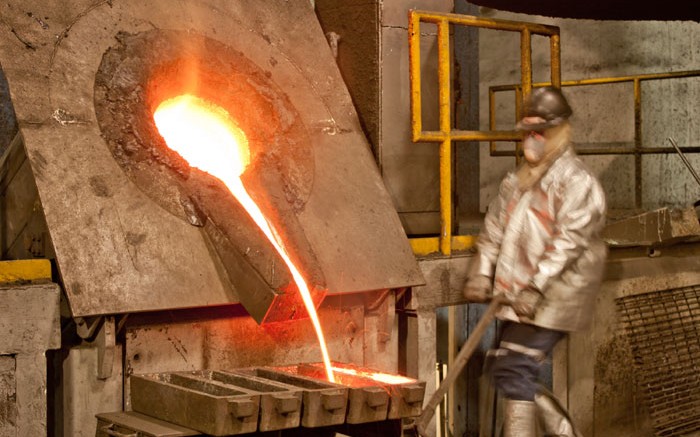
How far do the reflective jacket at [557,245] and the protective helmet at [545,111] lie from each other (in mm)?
161

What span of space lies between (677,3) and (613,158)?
3.22 meters

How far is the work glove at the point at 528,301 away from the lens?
4.65 metres

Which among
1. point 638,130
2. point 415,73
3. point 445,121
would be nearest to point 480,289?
point 445,121

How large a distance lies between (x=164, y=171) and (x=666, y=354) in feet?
11.8

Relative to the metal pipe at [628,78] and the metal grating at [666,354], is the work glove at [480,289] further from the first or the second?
the metal pipe at [628,78]

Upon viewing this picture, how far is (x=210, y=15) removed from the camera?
5406mm

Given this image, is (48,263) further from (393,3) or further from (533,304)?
(393,3)

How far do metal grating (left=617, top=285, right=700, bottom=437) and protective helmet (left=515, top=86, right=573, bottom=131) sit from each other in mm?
1991

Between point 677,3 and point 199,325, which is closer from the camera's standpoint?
point 199,325

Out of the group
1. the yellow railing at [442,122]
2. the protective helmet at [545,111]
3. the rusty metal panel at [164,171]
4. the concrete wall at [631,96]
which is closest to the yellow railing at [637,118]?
the concrete wall at [631,96]

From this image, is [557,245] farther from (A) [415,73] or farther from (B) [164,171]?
(B) [164,171]

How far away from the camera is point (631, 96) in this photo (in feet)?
34.3

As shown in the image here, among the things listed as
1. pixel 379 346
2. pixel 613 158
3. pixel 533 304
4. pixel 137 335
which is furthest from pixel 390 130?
pixel 613 158

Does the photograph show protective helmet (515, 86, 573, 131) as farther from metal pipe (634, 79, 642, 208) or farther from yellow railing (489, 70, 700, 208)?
metal pipe (634, 79, 642, 208)
